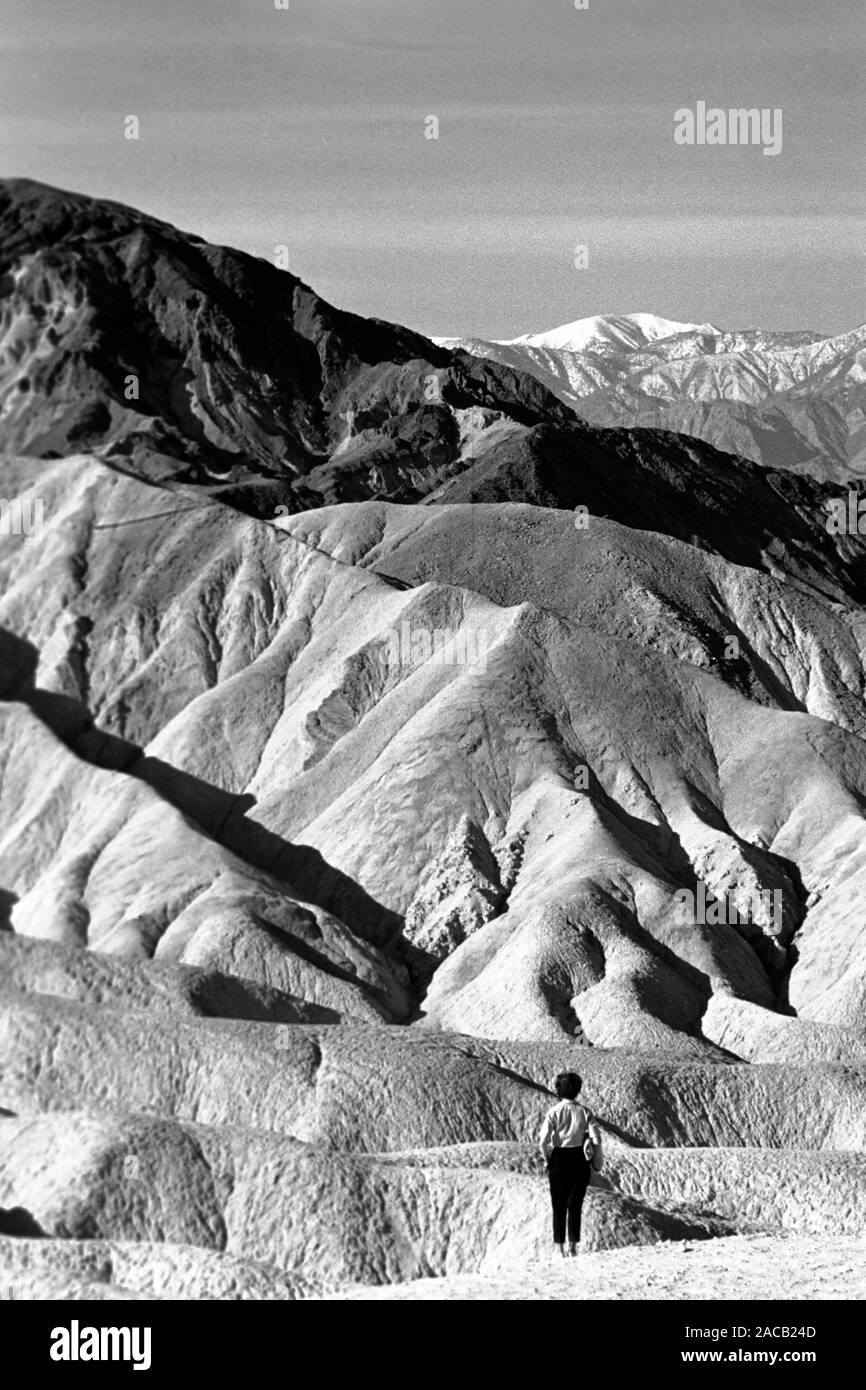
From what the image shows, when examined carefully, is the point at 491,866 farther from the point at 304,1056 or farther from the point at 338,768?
the point at 304,1056

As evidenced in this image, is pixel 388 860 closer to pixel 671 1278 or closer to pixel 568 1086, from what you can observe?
pixel 671 1278

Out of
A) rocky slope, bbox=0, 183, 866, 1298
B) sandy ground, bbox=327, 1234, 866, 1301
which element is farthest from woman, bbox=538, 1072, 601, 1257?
rocky slope, bbox=0, 183, 866, 1298

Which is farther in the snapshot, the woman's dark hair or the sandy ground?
the sandy ground

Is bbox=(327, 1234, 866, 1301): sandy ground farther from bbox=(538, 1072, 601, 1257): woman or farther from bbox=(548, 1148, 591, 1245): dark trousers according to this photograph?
bbox=(538, 1072, 601, 1257): woman

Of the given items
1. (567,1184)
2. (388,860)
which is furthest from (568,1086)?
(388,860)

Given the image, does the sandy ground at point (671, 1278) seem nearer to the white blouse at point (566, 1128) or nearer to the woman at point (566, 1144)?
the woman at point (566, 1144)

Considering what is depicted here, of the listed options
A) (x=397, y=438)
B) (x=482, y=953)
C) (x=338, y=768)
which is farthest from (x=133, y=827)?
(x=397, y=438)
